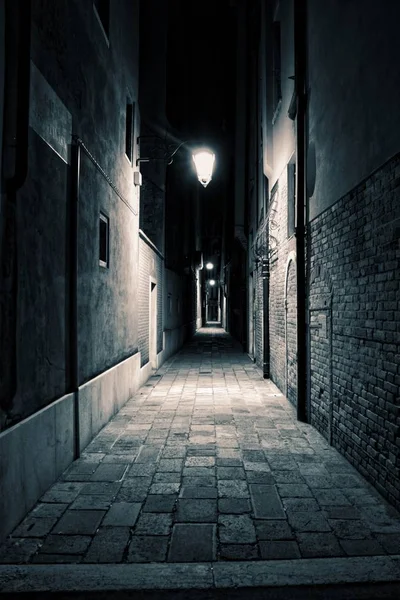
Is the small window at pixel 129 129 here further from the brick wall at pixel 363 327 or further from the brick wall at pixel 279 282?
the brick wall at pixel 363 327

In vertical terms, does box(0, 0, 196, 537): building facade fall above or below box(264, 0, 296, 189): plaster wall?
below

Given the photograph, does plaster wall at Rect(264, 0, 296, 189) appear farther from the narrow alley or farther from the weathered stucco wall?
the narrow alley

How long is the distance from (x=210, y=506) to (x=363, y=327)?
8.16 feet

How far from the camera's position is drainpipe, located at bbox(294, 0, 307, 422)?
724 centimetres

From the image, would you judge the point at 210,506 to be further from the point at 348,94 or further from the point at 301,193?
the point at 301,193

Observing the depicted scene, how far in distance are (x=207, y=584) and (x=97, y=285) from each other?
4.67 m

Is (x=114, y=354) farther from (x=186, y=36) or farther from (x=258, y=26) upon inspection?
(x=186, y=36)

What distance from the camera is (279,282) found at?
33.4 ft

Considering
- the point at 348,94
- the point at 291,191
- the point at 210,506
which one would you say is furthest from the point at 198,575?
the point at 291,191

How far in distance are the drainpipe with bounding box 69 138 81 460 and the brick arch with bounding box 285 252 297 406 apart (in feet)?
14.4

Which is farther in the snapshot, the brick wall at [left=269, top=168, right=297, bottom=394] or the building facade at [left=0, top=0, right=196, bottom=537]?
the brick wall at [left=269, top=168, right=297, bottom=394]

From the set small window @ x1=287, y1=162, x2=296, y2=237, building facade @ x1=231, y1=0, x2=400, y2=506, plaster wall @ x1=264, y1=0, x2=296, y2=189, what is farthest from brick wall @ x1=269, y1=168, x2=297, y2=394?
plaster wall @ x1=264, y1=0, x2=296, y2=189

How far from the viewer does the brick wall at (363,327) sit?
4.10 m

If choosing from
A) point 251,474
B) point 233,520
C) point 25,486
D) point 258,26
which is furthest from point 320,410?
point 258,26
